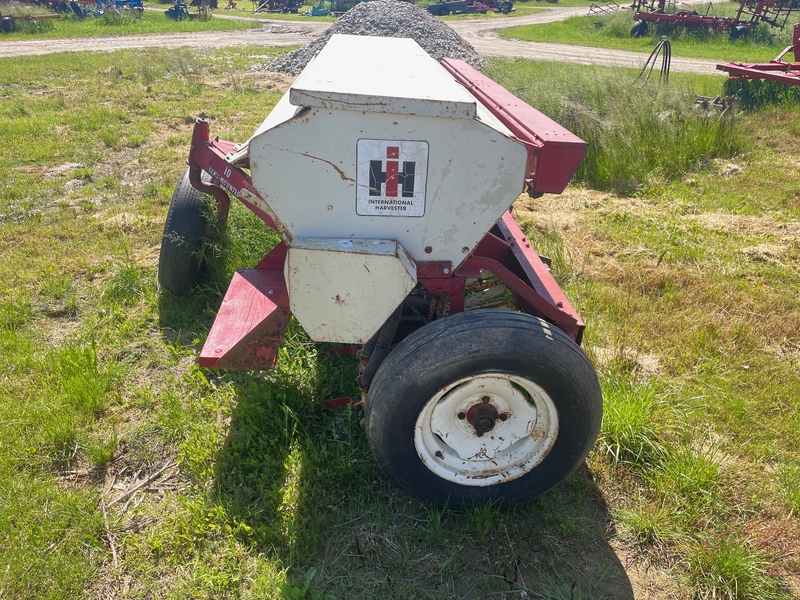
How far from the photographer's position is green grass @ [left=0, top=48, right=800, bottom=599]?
229cm

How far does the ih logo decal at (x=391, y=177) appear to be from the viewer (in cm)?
213

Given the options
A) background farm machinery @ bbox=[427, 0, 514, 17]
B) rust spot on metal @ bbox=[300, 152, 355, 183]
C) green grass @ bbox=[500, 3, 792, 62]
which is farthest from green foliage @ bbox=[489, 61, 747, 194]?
background farm machinery @ bbox=[427, 0, 514, 17]

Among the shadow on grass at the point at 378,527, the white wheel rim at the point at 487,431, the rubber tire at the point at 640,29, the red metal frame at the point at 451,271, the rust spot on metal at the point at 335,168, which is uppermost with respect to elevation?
the rubber tire at the point at 640,29

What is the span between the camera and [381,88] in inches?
83.7

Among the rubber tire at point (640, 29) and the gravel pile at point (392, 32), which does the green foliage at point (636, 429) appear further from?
the rubber tire at point (640, 29)

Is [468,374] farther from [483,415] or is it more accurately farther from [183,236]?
[183,236]

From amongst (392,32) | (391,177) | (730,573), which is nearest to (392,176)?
(391,177)

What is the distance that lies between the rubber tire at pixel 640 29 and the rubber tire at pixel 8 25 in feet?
69.0

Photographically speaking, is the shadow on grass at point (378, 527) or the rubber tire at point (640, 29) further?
the rubber tire at point (640, 29)

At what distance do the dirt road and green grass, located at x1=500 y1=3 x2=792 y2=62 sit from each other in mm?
1167

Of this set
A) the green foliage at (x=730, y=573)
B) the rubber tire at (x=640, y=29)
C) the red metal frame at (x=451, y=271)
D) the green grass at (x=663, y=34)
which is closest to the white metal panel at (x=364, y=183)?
the red metal frame at (x=451, y=271)

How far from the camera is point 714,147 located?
7066 millimetres

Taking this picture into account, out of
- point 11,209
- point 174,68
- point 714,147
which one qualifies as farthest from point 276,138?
point 174,68

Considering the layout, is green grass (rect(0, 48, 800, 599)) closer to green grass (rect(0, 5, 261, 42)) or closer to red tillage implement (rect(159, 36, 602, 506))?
red tillage implement (rect(159, 36, 602, 506))
